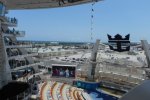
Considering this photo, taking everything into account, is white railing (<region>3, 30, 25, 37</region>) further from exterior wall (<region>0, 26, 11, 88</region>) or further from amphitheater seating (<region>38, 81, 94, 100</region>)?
amphitheater seating (<region>38, 81, 94, 100</region>)

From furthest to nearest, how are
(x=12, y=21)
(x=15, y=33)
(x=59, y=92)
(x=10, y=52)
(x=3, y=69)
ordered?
1. (x=12, y=21)
2. (x=15, y=33)
3. (x=59, y=92)
4. (x=10, y=52)
5. (x=3, y=69)

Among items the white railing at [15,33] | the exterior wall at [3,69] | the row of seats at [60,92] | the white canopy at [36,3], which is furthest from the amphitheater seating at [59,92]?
the white canopy at [36,3]

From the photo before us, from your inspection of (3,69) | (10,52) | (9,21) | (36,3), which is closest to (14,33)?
(9,21)

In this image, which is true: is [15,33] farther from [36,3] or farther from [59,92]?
[59,92]

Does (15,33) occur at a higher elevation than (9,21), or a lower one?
lower

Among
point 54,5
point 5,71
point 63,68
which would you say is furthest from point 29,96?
point 54,5

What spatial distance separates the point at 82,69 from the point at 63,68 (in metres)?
4.83

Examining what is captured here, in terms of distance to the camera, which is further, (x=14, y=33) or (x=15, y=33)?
(x=15, y=33)

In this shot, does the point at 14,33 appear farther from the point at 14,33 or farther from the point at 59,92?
the point at 59,92

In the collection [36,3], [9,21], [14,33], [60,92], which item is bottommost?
[60,92]

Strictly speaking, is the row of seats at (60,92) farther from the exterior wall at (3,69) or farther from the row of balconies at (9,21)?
the row of balconies at (9,21)

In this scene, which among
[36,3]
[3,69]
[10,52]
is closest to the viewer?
[3,69]

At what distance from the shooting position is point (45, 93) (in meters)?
30.3

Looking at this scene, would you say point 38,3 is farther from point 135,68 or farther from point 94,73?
point 135,68
